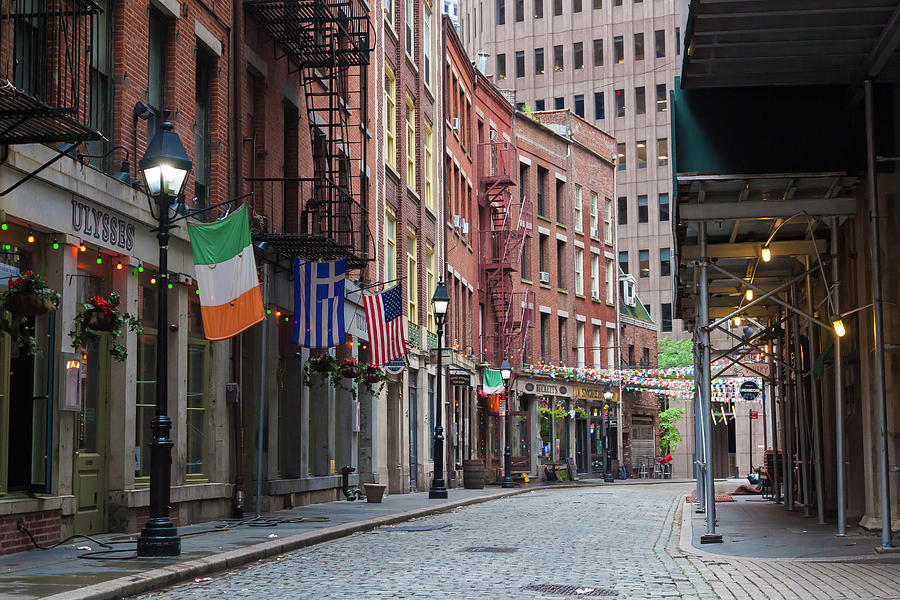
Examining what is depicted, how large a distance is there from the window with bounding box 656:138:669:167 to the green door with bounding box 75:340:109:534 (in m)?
73.7

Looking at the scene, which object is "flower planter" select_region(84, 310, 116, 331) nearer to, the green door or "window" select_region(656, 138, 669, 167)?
the green door

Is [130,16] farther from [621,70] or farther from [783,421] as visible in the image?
[621,70]

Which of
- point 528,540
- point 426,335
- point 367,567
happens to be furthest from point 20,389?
point 426,335

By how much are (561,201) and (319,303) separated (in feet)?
111

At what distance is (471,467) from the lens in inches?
1471

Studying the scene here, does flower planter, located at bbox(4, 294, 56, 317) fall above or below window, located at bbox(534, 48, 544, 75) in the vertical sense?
below

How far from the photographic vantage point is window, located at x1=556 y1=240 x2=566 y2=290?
180ft

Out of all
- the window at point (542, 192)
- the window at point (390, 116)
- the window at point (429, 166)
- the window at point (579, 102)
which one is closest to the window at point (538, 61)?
the window at point (579, 102)

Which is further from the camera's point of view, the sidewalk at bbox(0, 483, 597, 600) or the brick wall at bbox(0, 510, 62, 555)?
the brick wall at bbox(0, 510, 62, 555)

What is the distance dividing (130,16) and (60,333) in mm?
4783

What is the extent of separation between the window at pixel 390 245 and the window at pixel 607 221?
92.8 ft

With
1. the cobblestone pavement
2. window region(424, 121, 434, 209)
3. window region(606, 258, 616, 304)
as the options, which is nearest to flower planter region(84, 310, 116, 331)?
the cobblestone pavement

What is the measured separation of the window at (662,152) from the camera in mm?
86438

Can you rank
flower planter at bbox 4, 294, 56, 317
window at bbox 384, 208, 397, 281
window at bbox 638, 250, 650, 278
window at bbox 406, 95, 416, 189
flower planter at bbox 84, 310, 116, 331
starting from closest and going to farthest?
flower planter at bbox 4, 294, 56, 317 < flower planter at bbox 84, 310, 116, 331 < window at bbox 384, 208, 397, 281 < window at bbox 406, 95, 416, 189 < window at bbox 638, 250, 650, 278
